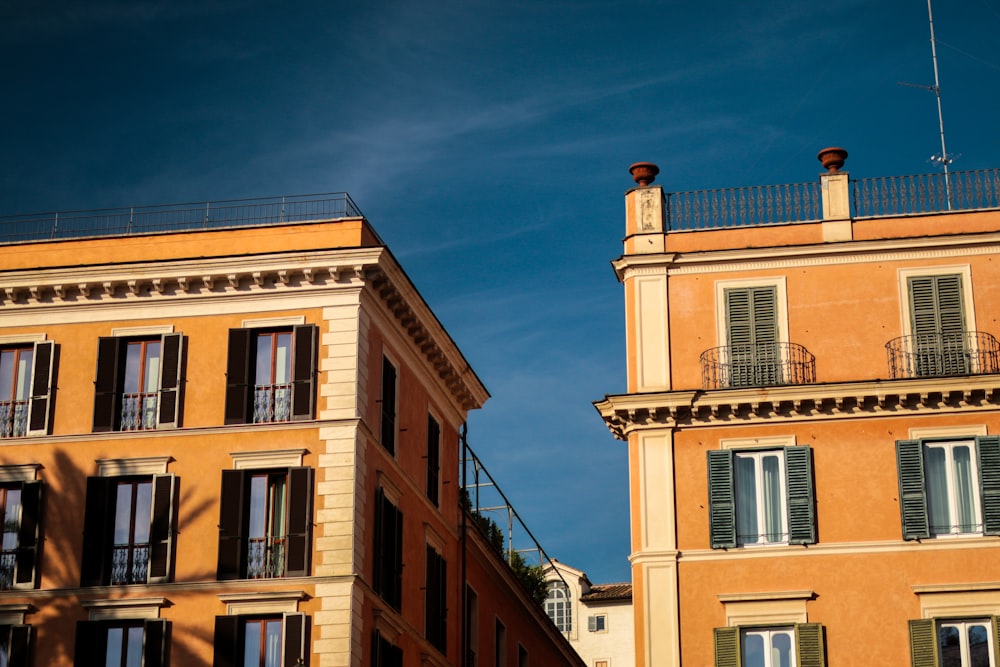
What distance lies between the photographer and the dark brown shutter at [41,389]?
4584 cm

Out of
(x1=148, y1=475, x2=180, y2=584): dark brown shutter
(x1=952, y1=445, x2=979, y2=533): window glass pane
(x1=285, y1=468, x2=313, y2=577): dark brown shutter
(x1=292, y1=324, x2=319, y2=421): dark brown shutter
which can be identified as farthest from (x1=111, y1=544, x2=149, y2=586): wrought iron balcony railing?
(x1=952, y1=445, x2=979, y2=533): window glass pane

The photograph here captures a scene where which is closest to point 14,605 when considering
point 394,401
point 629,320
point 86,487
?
point 86,487

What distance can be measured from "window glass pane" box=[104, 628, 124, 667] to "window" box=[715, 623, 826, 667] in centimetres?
1410

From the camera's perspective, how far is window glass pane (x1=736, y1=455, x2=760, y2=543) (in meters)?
44.1

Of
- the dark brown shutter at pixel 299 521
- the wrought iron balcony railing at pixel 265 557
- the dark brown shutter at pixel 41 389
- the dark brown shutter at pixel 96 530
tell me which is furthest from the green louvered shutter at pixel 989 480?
the dark brown shutter at pixel 41 389

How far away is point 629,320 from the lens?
153 ft

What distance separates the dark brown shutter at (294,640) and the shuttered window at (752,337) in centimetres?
1206

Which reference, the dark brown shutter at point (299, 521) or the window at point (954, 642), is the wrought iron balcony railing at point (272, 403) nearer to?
the dark brown shutter at point (299, 521)

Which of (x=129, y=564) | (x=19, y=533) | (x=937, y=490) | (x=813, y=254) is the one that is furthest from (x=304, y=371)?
(x=937, y=490)

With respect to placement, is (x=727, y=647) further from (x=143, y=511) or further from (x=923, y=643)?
(x=143, y=511)

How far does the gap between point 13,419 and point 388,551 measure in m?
10.0

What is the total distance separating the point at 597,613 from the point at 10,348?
177ft

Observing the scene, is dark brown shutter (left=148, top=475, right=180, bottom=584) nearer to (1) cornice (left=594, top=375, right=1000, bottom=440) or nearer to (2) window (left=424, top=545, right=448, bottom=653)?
(2) window (left=424, top=545, right=448, bottom=653)

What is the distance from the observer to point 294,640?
42.4 metres
